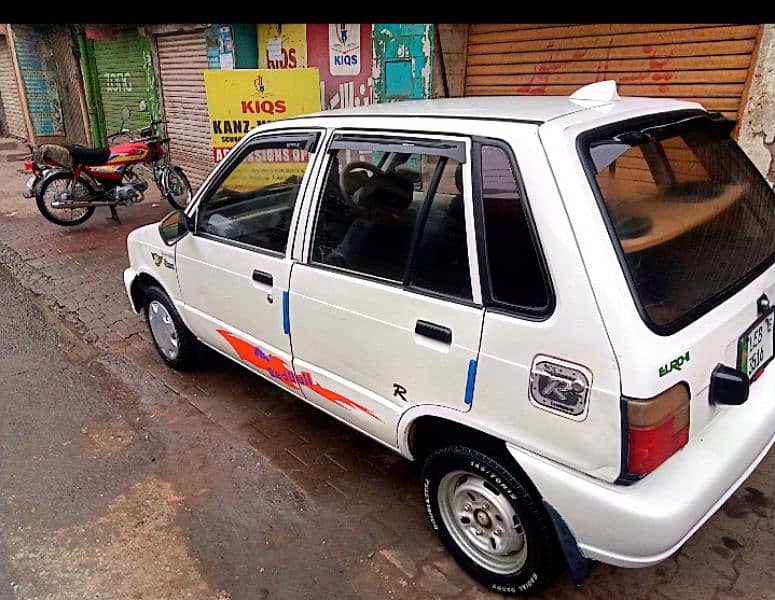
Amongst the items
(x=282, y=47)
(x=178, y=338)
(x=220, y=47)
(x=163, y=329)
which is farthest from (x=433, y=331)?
(x=220, y=47)

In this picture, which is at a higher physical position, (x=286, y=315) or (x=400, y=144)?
(x=400, y=144)

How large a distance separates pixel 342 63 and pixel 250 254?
4895mm

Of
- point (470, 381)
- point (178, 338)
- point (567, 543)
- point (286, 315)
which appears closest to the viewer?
point (567, 543)

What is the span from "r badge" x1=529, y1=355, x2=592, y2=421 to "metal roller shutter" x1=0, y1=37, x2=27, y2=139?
16.4 m

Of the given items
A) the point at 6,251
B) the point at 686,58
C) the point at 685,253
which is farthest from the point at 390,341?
the point at 6,251

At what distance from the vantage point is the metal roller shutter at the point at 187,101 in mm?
8703

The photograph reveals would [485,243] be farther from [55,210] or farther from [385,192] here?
[55,210]

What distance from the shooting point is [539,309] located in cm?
179

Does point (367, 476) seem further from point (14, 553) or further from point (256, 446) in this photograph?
point (14, 553)

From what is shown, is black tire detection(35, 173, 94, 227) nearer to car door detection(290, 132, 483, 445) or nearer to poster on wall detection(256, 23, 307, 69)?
poster on wall detection(256, 23, 307, 69)

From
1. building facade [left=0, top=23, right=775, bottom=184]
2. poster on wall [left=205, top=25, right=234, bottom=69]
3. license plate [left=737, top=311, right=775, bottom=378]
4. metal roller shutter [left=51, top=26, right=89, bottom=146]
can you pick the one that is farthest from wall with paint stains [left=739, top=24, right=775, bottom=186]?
metal roller shutter [left=51, top=26, right=89, bottom=146]

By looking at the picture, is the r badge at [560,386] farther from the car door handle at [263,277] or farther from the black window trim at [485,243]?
the car door handle at [263,277]

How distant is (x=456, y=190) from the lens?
2078 mm

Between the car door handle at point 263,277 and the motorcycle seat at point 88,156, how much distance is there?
5.97m
